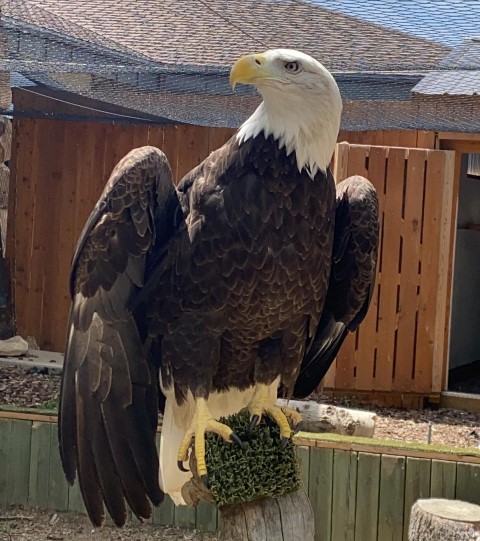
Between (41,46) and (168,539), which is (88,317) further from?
(41,46)

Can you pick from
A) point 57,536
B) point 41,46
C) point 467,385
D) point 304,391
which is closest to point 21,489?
point 57,536

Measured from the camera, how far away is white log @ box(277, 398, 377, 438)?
16.9 ft

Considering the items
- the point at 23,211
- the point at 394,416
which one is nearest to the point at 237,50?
the point at 394,416

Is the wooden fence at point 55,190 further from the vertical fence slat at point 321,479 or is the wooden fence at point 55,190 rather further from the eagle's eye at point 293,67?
the eagle's eye at point 293,67

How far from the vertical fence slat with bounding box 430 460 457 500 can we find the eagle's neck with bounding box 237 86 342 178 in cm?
195

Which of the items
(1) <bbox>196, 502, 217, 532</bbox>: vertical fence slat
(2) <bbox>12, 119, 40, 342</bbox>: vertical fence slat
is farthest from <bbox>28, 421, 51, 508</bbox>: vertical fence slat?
(2) <bbox>12, 119, 40, 342</bbox>: vertical fence slat

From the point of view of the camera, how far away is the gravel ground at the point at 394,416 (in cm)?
558

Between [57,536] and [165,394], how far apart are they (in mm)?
1783

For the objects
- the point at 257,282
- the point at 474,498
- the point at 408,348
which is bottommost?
the point at 474,498

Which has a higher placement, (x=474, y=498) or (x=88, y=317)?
(x=88, y=317)

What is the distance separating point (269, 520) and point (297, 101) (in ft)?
3.73

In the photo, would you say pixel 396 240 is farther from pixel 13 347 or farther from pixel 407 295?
pixel 13 347

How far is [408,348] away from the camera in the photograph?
243 inches

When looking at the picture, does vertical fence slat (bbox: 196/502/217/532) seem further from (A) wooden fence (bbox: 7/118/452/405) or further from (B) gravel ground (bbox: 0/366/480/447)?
(A) wooden fence (bbox: 7/118/452/405)
